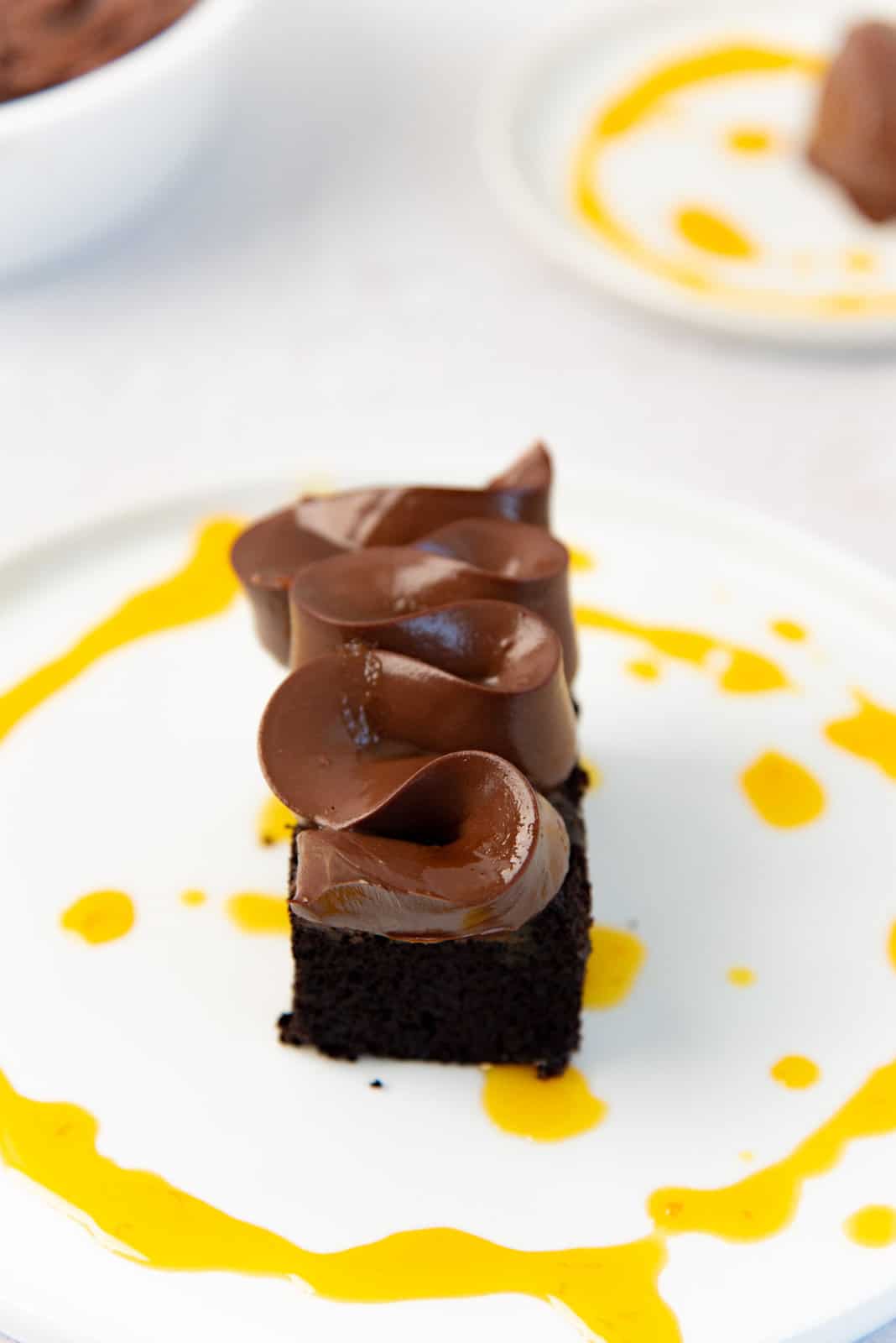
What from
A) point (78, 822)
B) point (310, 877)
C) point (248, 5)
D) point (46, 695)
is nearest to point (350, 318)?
point (248, 5)

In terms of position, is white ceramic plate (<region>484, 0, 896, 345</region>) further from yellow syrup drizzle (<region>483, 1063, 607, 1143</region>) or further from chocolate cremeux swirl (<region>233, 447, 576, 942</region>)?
yellow syrup drizzle (<region>483, 1063, 607, 1143</region>)

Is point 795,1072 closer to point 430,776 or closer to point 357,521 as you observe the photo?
point 430,776

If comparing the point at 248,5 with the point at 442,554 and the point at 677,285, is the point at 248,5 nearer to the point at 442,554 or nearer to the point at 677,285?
the point at 677,285

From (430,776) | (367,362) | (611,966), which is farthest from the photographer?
(367,362)

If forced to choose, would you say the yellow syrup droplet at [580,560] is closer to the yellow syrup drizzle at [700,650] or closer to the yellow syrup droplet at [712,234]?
the yellow syrup drizzle at [700,650]

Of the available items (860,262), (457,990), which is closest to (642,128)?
(860,262)

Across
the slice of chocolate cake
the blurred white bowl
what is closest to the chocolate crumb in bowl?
the blurred white bowl
